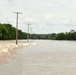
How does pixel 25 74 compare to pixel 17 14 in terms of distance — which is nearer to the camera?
pixel 25 74

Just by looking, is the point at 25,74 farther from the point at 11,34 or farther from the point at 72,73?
the point at 11,34

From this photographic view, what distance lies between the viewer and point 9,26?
173 metres

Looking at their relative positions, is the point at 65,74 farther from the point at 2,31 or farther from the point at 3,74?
the point at 2,31

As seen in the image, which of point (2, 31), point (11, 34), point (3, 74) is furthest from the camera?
point (11, 34)

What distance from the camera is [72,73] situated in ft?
57.6

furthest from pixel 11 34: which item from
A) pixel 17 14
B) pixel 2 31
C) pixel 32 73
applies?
pixel 32 73

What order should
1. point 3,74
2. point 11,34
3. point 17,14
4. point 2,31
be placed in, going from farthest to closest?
point 11,34
point 2,31
point 17,14
point 3,74

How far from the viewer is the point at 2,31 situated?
140875 millimetres

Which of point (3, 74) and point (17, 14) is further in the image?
point (17, 14)

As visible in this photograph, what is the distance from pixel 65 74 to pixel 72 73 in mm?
596

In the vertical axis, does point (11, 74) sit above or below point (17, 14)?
below

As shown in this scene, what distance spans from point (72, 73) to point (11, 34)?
15214 cm

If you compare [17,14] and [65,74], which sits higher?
[17,14]

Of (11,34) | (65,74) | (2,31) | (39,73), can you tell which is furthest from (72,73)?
(11,34)
